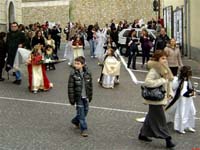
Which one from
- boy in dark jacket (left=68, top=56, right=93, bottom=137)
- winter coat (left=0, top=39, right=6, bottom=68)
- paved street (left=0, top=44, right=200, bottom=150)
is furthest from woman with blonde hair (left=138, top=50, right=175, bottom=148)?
winter coat (left=0, top=39, right=6, bottom=68)

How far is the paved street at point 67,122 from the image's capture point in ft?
27.7

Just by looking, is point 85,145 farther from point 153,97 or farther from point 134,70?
point 134,70

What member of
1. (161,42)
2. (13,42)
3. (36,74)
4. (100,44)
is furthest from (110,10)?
(36,74)

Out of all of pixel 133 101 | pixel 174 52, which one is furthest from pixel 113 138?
pixel 174 52

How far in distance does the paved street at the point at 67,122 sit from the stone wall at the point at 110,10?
1451 inches

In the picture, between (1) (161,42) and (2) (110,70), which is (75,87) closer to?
(2) (110,70)

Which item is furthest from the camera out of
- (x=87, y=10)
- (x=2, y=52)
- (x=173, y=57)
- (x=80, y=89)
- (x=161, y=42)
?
(x=87, y=10)

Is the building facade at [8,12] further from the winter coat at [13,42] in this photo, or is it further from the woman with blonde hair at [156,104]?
the woman with blonde hair at [156,104]

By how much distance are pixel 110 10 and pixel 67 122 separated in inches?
1660

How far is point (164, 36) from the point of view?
18.9 metres

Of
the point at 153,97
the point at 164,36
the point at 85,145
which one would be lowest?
the point at 85,145

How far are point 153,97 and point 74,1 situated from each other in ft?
146

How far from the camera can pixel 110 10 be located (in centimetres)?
5153

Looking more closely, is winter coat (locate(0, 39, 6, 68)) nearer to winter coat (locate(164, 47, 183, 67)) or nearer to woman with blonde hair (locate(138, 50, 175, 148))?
winter coat (locate(164, 47, 183, 67))
